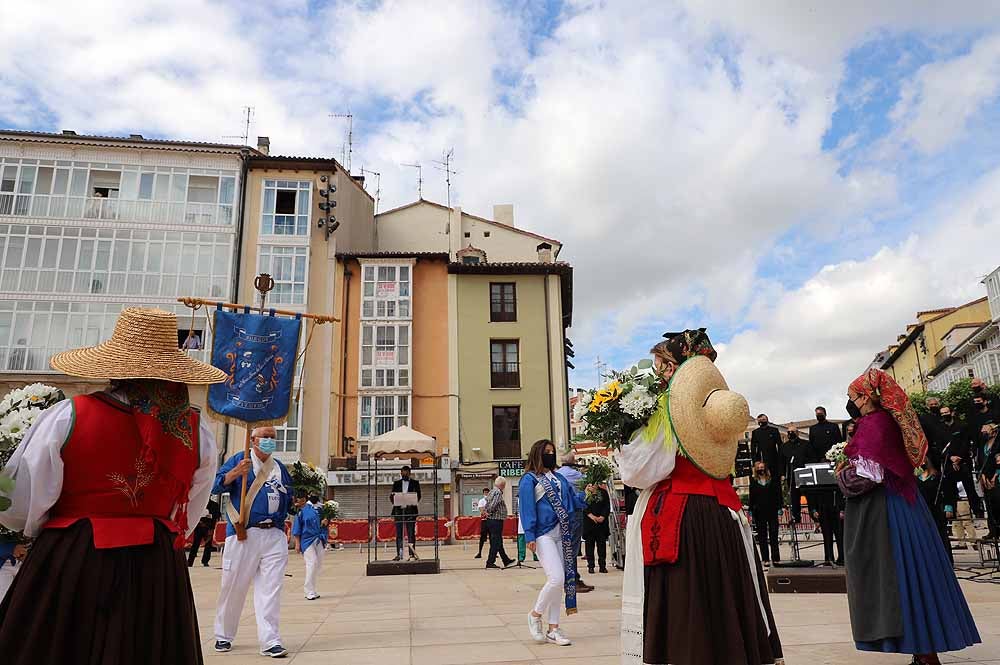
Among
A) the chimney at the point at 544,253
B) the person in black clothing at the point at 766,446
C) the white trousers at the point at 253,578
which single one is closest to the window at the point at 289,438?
the chimney at the point at 544,253

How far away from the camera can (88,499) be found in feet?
9.14

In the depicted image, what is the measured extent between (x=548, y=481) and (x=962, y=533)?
29.9 ft

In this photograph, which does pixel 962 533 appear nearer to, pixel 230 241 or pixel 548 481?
pixel 548 481

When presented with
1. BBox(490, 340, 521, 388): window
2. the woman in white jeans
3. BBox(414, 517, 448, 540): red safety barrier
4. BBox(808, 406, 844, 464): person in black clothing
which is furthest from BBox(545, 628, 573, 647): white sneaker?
BBox(490, 340, 521, 388): window

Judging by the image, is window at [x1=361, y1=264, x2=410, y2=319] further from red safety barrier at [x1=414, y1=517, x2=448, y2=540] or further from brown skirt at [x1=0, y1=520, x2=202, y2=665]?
brown skirt at [x1=0, y1=520, x2=202, y2=665]

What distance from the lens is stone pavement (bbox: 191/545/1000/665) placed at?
5320 mm

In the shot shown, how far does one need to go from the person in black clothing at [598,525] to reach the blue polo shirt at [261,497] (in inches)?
264

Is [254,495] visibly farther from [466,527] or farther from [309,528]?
[466,527]

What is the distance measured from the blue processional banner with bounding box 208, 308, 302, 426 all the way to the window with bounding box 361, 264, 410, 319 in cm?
2300

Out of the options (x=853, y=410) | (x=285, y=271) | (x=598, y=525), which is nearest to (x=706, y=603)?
(x=853, y=410)

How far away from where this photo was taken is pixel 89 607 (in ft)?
8.80

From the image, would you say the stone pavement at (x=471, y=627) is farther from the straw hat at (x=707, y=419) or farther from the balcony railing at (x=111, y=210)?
the balcony railing at (x=111, y=210)

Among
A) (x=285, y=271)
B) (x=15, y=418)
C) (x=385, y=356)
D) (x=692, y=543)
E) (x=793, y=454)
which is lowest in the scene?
(x=692, y=543)

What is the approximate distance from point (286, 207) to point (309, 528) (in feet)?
75.1
